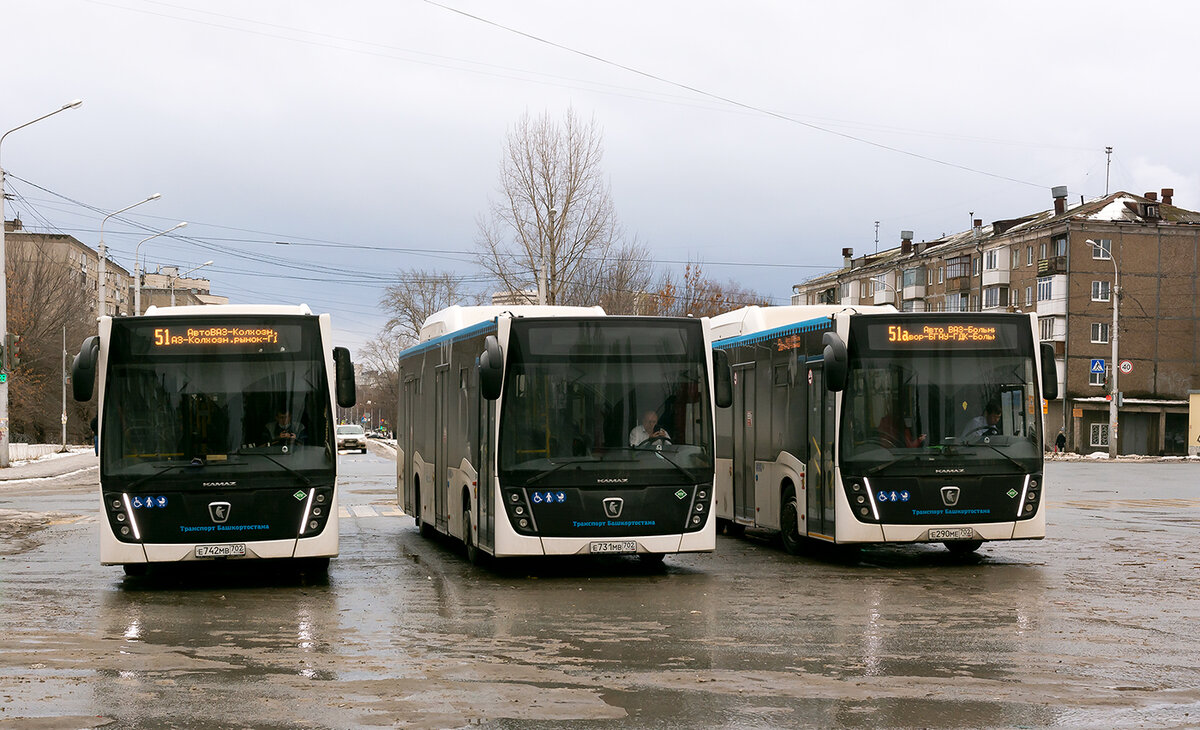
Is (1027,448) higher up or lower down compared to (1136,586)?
higher up

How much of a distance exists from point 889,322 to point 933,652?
6946mm

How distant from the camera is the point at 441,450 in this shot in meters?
18.5

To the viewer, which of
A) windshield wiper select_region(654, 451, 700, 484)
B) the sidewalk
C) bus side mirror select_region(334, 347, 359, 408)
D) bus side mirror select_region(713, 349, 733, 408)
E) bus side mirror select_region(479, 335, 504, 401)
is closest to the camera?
bus side mirror select_region(334, 347, 359, 408)

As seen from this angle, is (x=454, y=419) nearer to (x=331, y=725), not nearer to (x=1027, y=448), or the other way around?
(x=1027, y=448)

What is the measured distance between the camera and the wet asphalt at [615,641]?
8.05 metres

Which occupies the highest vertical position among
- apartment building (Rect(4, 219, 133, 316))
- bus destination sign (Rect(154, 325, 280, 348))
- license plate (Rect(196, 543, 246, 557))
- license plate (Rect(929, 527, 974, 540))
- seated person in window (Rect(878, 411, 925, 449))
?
apartment building (Rect(4, 219, 133, 316))

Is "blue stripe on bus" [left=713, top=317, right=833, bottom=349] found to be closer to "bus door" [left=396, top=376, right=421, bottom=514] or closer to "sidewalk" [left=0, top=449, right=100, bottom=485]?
"bus door" [left=396, top=376, right=421, bottom=514]

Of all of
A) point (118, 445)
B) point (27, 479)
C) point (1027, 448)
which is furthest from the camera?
point (27, 479)

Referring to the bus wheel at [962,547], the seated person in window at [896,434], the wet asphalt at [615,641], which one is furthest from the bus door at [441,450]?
the bus wheel at [962,547]

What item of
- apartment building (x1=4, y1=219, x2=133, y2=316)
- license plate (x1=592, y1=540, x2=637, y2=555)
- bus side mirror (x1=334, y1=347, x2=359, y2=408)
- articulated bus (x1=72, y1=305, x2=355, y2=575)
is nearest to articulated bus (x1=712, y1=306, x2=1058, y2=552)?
license plate (x1=592, y1=540, x2=637, y2=555)

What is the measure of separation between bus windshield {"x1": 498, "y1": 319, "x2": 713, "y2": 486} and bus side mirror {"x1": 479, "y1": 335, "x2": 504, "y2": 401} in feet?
1.04

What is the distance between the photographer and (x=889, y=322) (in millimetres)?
16547

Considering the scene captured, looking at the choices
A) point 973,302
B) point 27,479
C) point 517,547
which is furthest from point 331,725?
point 973,302

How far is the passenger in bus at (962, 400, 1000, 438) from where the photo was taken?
54.2 ft
